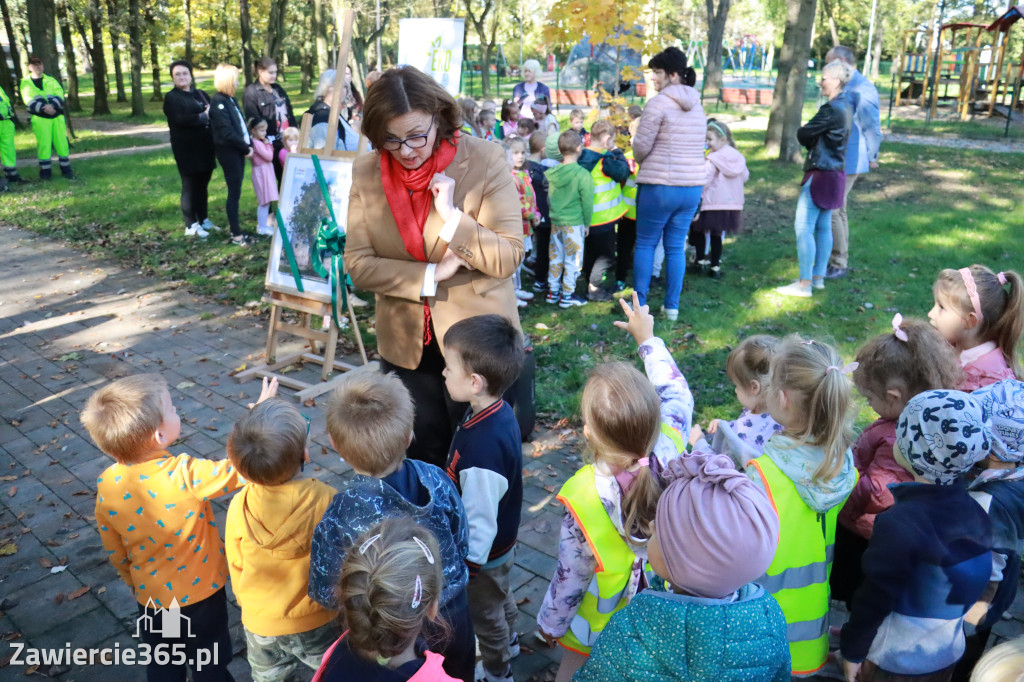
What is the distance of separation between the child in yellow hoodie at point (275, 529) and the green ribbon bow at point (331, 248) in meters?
3.04

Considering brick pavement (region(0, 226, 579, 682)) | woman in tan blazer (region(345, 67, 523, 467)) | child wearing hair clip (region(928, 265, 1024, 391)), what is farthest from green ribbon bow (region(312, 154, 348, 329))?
child wearing hair clip (region(928, 265, 1024, 391))

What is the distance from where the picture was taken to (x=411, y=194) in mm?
3004

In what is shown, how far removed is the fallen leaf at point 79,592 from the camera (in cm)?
345

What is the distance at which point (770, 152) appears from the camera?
14.6 metres

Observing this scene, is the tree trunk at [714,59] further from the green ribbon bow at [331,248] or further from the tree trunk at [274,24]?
the green ribbon bow at [331,248]

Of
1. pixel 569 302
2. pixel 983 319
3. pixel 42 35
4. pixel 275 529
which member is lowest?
pixel 569 302

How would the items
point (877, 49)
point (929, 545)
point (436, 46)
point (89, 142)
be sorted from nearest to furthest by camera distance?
point (929, 545), point (436, 46), point (89, 142), point (877, 49)

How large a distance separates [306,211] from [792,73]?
36.2 feet

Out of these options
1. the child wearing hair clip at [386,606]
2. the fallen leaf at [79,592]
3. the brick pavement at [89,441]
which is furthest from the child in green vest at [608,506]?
the fallen leaf at [79,592]

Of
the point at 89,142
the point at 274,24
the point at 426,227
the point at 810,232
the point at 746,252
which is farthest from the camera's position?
the point at 274,24

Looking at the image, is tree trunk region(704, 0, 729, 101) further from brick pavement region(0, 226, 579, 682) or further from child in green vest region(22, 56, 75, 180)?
brick pavement region(0, 226, 579, 682)

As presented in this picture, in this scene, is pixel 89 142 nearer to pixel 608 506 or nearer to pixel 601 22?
pixel 601 22

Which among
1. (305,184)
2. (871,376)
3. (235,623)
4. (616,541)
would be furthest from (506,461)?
(305,184)

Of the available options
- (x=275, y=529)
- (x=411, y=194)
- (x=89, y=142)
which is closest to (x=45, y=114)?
(x=89, y=142)
